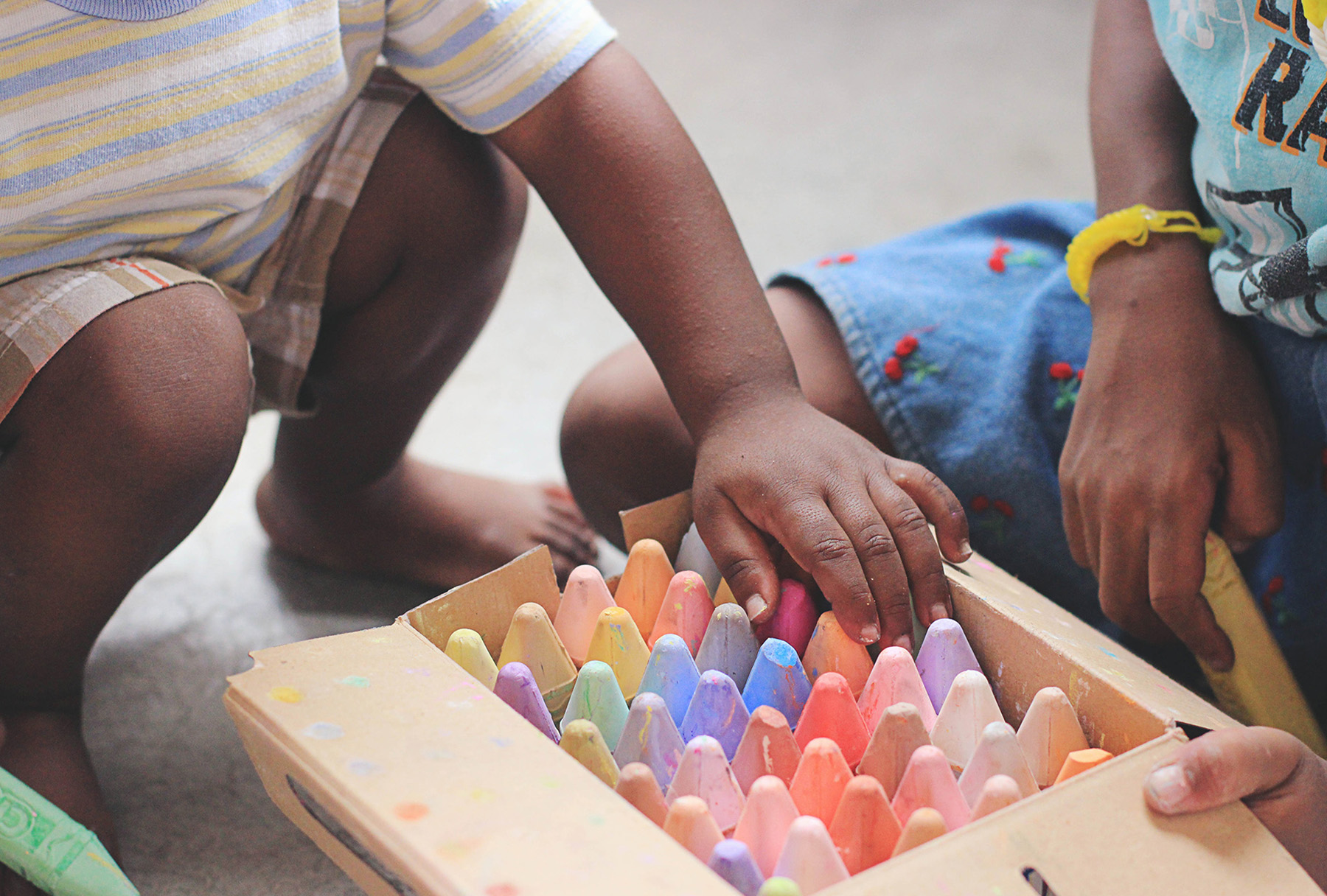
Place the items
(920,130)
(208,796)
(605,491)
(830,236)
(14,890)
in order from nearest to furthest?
(14,890) → (208,796) → (605,491) → (830,236) → (920,130)

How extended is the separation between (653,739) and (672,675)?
44 mm

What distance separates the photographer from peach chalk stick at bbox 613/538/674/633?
55cm

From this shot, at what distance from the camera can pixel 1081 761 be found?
444mm

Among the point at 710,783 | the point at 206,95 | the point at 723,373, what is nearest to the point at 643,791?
the point at 710,783

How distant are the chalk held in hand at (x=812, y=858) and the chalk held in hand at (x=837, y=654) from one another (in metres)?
0.13

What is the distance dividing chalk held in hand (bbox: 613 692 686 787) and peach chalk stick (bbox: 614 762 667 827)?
0.03 meters

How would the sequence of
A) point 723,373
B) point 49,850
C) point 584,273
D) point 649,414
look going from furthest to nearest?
point 584,273 < point 649,414 < point 723,373 < point 49,850

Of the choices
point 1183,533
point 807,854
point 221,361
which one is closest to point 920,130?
point 1183,533

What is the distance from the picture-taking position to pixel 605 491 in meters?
0.75

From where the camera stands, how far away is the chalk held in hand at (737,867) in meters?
0.39

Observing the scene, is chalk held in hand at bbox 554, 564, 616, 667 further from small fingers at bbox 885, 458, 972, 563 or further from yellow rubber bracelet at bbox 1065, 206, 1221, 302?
yellow rubber bracelet at bbox 1065, 206, 1221, 302

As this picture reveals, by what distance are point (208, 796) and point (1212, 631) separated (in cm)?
53

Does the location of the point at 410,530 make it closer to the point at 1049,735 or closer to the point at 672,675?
the point at 672,675

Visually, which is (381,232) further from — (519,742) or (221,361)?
(519,742)
